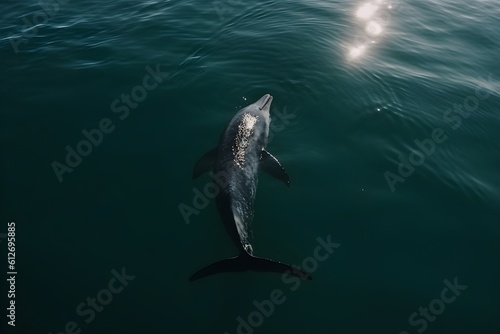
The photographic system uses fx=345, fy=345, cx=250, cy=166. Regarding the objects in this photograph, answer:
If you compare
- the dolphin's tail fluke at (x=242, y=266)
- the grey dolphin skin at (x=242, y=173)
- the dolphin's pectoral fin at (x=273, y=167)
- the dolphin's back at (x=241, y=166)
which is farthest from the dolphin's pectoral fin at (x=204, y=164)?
the dolphin's tail fluke at (x=242, y=266)

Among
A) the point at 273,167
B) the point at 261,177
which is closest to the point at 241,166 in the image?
the point at 261,177

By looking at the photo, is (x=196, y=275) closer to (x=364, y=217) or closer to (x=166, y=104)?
(x=364, y=217)

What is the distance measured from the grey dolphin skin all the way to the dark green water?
57 centimetres

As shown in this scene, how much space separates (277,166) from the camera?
35.1ft

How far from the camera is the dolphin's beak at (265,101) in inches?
515

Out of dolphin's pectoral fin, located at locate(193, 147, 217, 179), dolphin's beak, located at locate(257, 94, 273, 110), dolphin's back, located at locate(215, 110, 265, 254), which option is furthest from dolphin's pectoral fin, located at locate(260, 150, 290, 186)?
dolphin's beak, located at locate(257, 94, 273, 110)

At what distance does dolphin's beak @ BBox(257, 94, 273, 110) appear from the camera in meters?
13.1

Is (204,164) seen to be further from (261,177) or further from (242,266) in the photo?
(242,266)

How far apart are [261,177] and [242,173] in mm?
1034

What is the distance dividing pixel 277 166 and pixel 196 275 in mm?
4246

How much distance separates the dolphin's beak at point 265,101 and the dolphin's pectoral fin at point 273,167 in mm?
2662

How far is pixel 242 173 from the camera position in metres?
10.1

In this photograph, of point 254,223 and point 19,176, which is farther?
point 19,176

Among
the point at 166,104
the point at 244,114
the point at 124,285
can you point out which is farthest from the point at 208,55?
the point at 124,285
